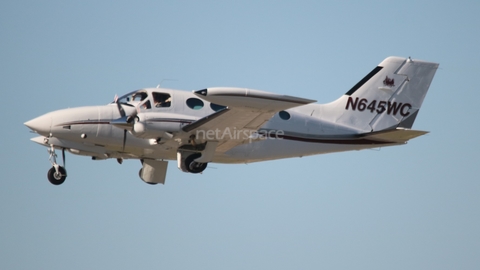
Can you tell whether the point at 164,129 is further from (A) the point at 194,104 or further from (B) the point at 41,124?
(B) the point at 41,124

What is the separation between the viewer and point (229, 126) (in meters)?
21.5

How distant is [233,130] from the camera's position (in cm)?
2169

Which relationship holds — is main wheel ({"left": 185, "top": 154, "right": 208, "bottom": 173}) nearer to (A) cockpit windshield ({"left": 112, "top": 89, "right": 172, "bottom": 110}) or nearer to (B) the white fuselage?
(B) the white fuselage

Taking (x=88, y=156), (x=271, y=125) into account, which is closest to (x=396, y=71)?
(x=271, y=125)

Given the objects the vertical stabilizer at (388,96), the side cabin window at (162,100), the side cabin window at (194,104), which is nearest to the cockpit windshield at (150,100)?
the side cabin window at (162,100)

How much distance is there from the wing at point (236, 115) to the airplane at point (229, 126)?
1.1 inches

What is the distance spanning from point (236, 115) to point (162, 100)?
8.86 feet

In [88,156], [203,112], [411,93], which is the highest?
[411,93]

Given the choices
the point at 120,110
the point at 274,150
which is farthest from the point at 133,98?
the point at 274,150

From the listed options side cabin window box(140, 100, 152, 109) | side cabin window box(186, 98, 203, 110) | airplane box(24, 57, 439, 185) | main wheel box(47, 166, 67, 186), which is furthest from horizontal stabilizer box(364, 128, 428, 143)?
main wheel box(47, 166, 67, 186)

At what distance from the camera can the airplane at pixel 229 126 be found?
2169 centimetres

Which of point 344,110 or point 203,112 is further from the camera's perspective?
point 344,110

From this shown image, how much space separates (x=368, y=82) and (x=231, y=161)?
18.3 ft

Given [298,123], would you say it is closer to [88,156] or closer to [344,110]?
[344,110]
